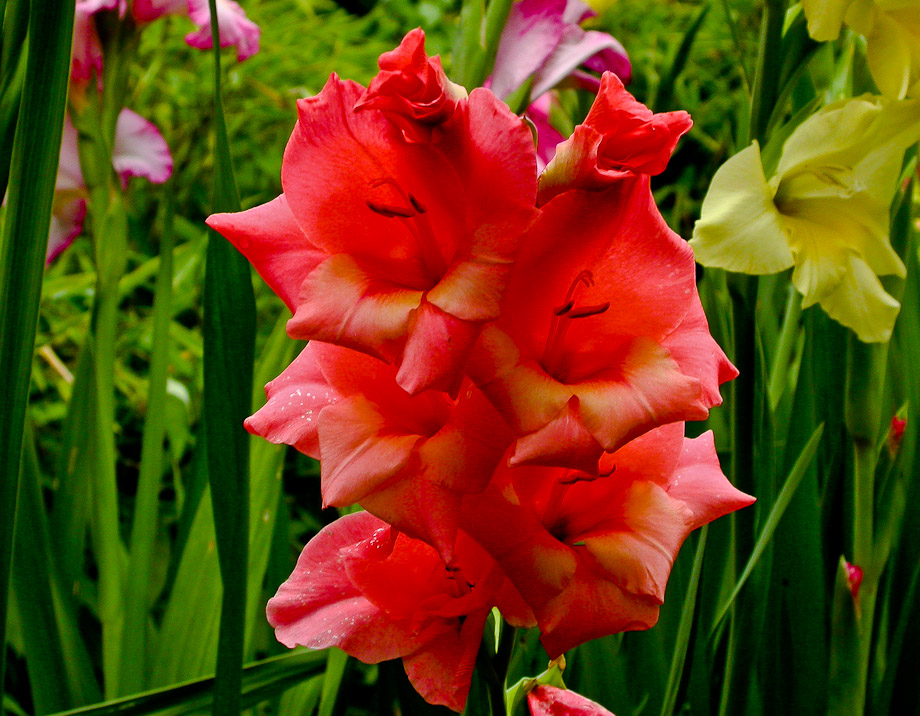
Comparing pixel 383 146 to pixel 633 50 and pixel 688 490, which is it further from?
pixel 633 50

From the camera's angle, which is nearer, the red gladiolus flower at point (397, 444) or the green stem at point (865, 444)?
the red gladiolus flower at point (397, 444)

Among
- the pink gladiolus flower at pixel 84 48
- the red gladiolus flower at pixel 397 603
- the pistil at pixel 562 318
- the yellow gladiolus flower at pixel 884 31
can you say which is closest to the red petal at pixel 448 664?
the red gladiolus flower at pixel 397 603

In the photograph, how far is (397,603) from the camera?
349 mm

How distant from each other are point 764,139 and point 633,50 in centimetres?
143

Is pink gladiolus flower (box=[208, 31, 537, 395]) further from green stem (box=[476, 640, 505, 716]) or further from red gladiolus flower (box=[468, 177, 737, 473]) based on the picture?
green stem (box=[476, 640, 505, 716])

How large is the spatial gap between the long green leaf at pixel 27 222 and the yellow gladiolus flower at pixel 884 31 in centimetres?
43

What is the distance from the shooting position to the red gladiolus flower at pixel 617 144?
307mm

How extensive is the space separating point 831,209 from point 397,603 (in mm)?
460

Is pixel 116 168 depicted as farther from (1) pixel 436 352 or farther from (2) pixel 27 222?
(1) pixel 436 352

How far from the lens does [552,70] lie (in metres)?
0.79

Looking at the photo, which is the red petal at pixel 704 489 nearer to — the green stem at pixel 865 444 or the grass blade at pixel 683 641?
the grass blade at pixel 683 641

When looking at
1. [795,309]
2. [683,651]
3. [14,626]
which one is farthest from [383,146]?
[14,626]

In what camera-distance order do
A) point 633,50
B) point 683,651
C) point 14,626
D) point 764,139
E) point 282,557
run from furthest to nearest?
point 633,50 < point 14,626 < point 282,557 < point 764,139 < point 683,651

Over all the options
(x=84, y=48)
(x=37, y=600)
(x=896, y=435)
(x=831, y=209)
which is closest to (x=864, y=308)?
(x=831, y=209)
